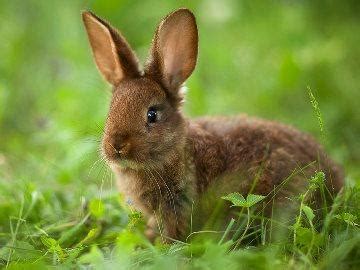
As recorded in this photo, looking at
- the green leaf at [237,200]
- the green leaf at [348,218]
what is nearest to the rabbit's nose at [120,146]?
the green leaf at [237,200]

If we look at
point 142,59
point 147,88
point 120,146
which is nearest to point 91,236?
point 120,146

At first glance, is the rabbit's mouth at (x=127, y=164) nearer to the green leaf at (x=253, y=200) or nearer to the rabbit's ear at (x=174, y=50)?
the rabbit's ear at (x=174, y=50)

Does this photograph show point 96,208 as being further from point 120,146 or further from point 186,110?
point 186,110

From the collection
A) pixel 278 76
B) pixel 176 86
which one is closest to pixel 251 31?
pixel 278 76

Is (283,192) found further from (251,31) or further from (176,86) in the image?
(251,31)

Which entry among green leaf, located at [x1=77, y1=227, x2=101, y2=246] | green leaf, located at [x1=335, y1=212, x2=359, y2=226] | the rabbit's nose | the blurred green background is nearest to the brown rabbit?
the rabbit's nose
